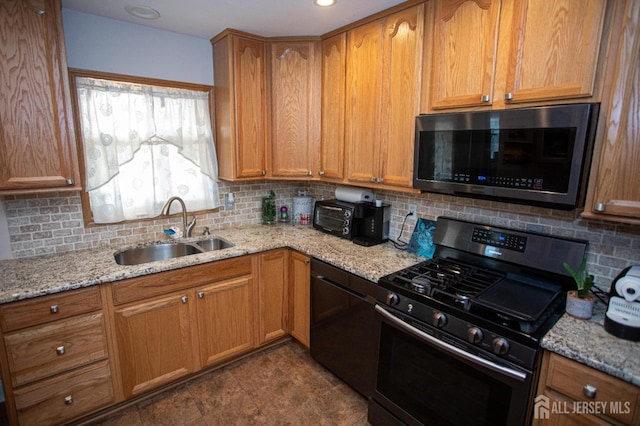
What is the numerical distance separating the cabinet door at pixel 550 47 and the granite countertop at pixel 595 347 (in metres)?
0.96

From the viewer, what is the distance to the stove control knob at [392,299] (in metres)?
1.78

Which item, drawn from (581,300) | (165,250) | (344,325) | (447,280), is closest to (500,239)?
(447,280)

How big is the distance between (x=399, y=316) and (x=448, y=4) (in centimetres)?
169

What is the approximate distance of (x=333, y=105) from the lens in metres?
2.60

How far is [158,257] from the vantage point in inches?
103

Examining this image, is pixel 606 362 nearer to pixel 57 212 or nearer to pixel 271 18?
pixel 271 18

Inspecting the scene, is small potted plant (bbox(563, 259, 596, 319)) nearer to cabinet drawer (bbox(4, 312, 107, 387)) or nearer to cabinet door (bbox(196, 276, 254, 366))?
cabinet door (bbox(196, 276, 254, 366))

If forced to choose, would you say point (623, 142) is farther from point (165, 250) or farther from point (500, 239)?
point (165, 250)

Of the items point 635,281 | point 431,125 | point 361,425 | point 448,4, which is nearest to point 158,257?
point 361,425

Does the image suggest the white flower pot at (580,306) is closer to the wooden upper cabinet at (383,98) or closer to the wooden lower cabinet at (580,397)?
the wooden lower cabinet at (580,397)

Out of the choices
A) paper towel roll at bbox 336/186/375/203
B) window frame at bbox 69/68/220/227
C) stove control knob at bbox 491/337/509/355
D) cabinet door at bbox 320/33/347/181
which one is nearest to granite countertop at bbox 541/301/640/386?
stove control knob at bbox 491/337/509/355

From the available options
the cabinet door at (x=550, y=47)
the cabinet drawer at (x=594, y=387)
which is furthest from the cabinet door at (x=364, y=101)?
the cabinet drawer at (x=594, y=387)

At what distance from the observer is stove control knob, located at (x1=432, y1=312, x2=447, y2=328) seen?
5.16 ft

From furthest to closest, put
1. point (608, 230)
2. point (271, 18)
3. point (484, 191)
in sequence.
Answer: point (271, 18)
point (484, 191)
point (608, 230)
